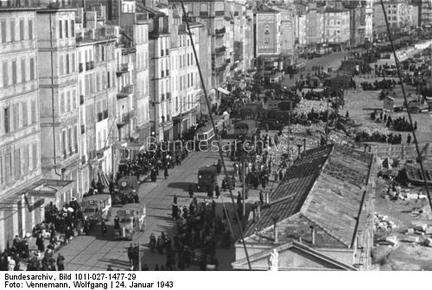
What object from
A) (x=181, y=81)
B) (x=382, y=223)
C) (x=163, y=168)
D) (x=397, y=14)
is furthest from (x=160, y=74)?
(x=397, y=14)

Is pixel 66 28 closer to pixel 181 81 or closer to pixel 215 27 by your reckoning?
pixel 181 81

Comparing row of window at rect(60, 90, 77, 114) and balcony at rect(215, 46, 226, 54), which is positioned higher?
balcony at rect(215, 46, 226, 54)

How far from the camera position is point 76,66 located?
124 feet

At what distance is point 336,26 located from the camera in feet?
496

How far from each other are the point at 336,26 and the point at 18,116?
401 ft

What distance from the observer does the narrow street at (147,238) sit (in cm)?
2852

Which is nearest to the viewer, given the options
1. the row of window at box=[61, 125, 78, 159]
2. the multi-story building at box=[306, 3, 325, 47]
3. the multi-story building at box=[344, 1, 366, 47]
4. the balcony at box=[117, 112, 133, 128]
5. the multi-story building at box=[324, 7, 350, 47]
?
the row of window at box=[61, 125, 78, 159]

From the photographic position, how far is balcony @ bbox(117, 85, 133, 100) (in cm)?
4522

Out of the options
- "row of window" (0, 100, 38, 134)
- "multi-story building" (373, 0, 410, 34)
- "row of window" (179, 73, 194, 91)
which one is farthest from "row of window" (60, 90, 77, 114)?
"multi-story building" (373, 0, 410, 34)

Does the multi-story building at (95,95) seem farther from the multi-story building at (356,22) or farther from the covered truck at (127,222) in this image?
the multi-story building at (356,22)

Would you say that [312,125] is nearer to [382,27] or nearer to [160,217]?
[160,217]

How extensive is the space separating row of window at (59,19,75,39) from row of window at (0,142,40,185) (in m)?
4.13

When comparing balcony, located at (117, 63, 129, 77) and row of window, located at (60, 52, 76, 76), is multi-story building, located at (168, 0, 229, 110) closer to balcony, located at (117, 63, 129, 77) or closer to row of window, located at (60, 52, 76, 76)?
balcony, located at (117, 63, 129, 77)

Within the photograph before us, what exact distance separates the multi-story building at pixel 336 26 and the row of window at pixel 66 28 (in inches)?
4470
